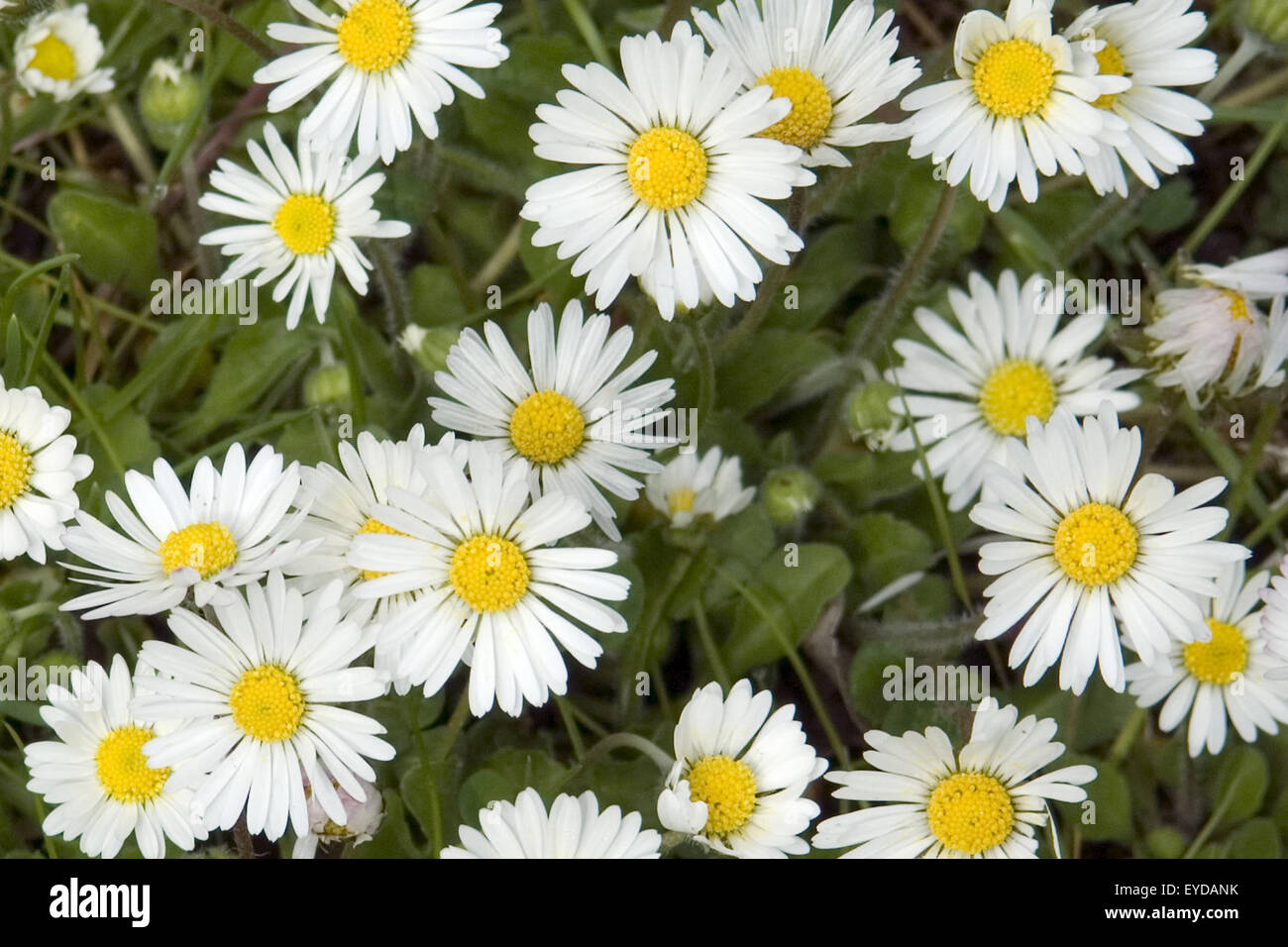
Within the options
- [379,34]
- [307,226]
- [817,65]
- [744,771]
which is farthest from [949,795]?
[379,34]

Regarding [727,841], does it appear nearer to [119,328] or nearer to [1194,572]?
[1194,572]

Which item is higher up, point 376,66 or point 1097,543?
point 376,66

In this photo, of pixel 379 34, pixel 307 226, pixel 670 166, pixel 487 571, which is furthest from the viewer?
pixel 307 226

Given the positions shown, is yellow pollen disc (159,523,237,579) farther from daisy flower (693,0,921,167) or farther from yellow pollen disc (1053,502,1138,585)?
yellow pollen disc (1053,502,1138,585)

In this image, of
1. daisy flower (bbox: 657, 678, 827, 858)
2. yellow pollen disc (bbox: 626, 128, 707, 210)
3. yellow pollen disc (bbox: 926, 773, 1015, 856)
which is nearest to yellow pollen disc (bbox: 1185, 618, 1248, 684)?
yellow pollen disc (bbox: 926, 773, 1015, 856)

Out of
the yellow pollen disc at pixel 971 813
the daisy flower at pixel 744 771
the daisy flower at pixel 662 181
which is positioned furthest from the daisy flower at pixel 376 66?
the yellow pollen disc at pixel 971 813

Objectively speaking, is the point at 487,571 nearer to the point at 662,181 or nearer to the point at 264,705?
the point at 264,705

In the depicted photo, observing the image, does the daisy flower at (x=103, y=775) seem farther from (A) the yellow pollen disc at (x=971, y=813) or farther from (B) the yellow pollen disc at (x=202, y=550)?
(A) the yellow pollen disc at (x=971, y=813)
